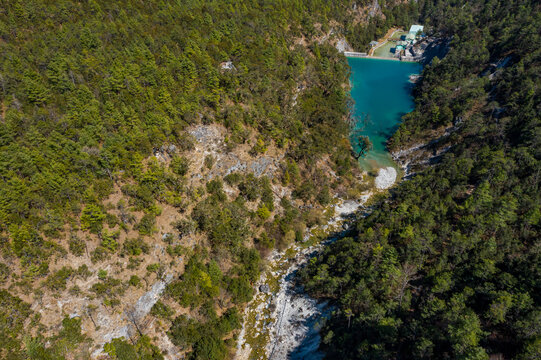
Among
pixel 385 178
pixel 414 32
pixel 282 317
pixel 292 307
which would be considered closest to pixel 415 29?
pixel 414 32

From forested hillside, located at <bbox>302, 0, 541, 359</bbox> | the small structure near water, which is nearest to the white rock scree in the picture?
forested hillside, located at <bbox>302, 0, 541, 359</bbox>

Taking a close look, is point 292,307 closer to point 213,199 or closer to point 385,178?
point 213,199

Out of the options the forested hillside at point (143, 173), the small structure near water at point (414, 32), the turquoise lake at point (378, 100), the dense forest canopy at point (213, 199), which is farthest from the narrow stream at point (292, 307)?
the small structure near water at point (414, 32)

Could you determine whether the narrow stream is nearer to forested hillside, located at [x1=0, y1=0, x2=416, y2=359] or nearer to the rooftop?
forested hillside, located at [x1=0, y1=0, x2=416, y2=359]

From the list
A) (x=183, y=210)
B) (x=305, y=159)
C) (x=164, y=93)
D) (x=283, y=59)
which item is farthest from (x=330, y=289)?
(x=283, y=59)

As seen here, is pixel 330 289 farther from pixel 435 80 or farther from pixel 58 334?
pixel 435 80

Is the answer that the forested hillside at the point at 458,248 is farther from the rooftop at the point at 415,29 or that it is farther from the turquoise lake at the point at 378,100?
the rooftop at the point at 415,29
